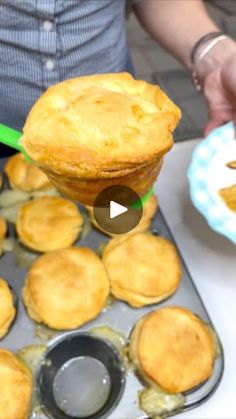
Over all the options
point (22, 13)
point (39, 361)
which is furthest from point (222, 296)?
point (22, 13)

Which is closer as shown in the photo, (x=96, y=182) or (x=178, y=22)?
(x=96, y=182)

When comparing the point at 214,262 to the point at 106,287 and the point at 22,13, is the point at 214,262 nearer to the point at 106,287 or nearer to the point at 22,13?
the point at 106,287

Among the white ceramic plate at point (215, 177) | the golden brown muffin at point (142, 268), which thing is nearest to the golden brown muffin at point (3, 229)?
the golden brown muffin at point (142, 268)

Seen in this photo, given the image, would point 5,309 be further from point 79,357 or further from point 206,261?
point 206,261

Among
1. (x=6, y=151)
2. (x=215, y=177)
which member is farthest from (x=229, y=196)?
(x=6, y=151)

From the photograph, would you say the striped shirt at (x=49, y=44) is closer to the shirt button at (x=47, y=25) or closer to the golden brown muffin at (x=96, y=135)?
the shirt button at (x=47, y=25)

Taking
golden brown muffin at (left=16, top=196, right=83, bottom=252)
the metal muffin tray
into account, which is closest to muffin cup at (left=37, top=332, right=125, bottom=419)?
the metal muffin tray
